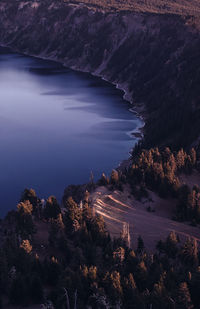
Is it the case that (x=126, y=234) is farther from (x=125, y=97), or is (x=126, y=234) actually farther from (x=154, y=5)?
(x=154, y=5)

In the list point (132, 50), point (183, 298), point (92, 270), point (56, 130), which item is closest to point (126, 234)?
point (92, 270)

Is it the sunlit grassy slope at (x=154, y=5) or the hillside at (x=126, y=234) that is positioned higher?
the sunlit grassy slope at (x=154, y=5)

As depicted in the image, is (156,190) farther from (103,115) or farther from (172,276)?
(103,115)

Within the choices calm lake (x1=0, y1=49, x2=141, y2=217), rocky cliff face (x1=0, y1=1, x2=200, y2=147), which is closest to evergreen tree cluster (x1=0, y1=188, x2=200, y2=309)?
calm lake (x1=0, y1=49, x2=141, y2=217)

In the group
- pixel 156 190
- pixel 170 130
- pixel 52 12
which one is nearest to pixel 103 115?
pixel 170 130

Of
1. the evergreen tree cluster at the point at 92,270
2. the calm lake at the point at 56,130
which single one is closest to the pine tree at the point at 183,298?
the evergreen tree cluster at the point at 92,270

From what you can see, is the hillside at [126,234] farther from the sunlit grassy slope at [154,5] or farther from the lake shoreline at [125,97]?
the sunlit grassy slope at [154,5]

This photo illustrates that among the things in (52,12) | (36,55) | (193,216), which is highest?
(52,12)
